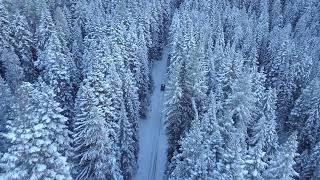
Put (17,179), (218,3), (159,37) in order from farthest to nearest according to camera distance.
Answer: (218,3), (159,37), (17,179)

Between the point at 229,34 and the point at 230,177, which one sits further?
the point at 229,34

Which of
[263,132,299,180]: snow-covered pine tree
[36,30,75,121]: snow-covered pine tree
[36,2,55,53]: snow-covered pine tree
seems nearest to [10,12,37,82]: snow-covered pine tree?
[36,2,55,53]: snow-covered pine tree

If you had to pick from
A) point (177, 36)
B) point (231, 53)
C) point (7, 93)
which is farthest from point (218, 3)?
point (7, 93)

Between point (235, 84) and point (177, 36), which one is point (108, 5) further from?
point (235, 84)

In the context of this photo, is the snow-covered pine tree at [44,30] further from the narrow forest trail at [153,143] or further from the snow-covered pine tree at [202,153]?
the snow-covered pine tree at [202,153]

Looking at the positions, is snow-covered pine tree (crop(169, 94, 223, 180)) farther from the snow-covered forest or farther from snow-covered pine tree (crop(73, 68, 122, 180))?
snow-covered pine tree (crop(73, 68, 122, 180))

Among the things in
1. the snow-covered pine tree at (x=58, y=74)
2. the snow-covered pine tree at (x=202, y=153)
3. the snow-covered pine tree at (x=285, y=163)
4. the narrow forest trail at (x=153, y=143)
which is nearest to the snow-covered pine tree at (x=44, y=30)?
the snow-covered pine tree at (x=58, y=74)
